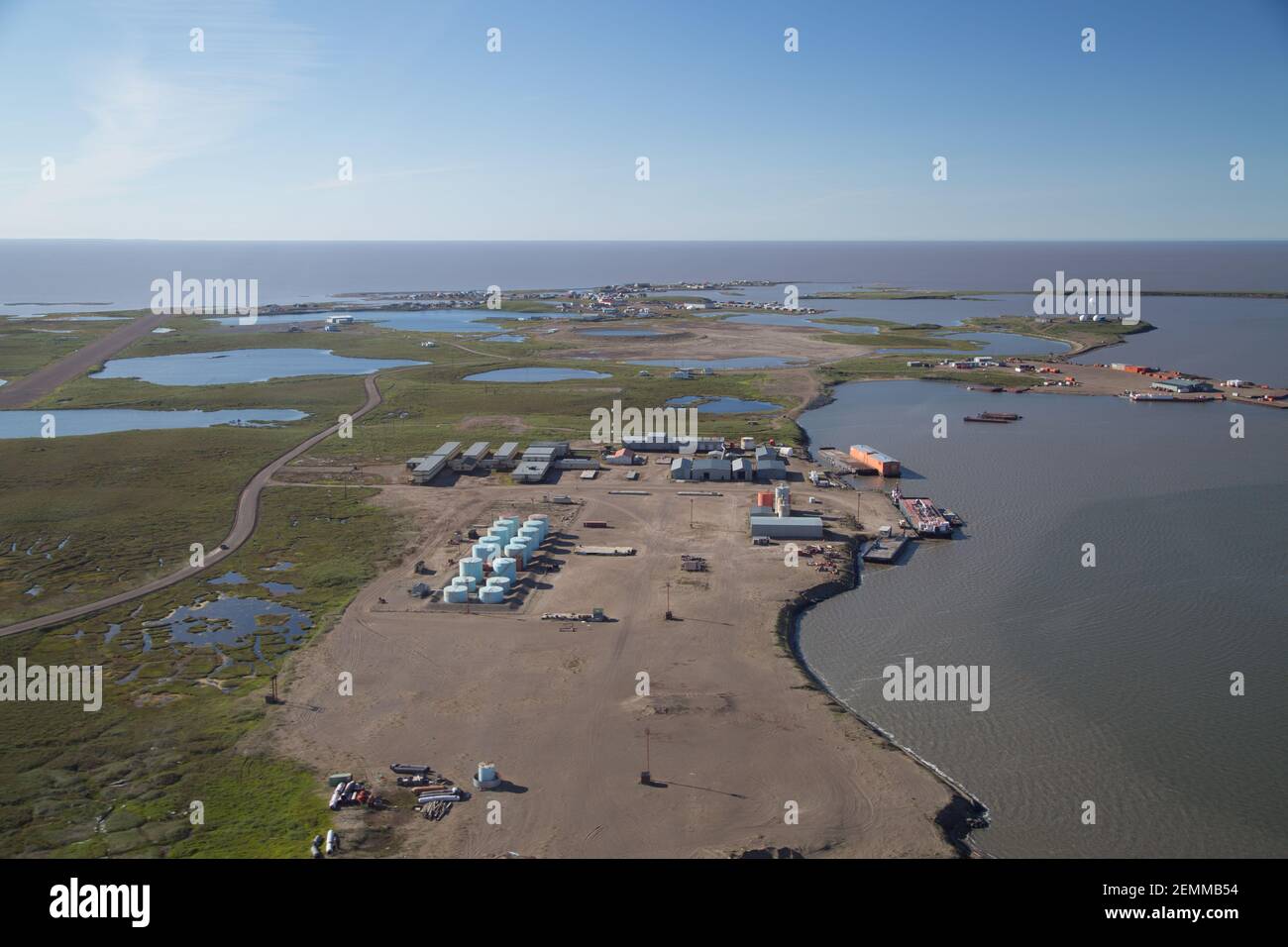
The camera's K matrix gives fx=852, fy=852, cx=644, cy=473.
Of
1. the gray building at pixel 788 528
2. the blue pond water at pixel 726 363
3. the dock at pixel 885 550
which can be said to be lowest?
the dock at pixel 885 550

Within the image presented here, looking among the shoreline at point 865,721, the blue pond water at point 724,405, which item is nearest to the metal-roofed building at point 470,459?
the blue pond water at point 724,405

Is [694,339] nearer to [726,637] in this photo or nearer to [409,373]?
[409,373]

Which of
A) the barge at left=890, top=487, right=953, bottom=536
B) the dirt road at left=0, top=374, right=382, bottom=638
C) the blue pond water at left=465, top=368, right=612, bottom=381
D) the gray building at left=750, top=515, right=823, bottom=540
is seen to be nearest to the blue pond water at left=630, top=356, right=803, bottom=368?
the blue pond water at left=465, top=368, right=612, bottom=381

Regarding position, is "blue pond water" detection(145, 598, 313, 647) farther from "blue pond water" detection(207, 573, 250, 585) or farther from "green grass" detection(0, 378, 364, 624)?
"green grass" detection(0, 378, 364, 624)

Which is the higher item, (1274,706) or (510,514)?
(510,514)

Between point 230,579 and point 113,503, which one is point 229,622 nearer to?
point 230,579

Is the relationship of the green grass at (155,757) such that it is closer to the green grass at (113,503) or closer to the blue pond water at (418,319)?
the green grass at (113,503)
